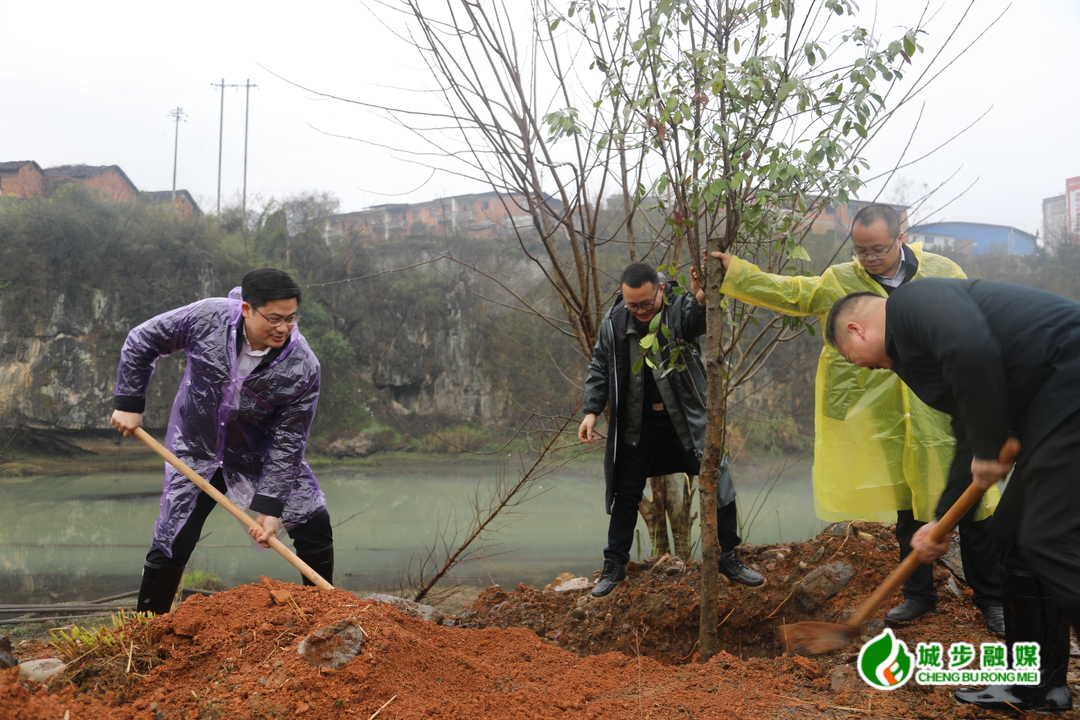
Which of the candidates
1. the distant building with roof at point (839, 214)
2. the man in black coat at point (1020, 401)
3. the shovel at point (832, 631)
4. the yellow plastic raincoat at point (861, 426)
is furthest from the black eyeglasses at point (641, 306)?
the shovel at point (832, 631)

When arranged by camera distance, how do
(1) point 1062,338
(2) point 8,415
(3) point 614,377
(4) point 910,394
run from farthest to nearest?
(2) point 8,415
(3) point 614,377
(4) point 910,394
(1) point 1062,338

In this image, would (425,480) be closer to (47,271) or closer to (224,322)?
(47,271)

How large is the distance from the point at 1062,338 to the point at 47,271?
839 inches

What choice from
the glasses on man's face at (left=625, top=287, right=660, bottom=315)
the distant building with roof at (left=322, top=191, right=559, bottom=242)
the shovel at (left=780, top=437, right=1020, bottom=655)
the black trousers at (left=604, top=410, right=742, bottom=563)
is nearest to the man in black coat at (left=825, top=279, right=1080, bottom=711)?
the shovel at (left=780, top=437, right=1020, bottom=655)

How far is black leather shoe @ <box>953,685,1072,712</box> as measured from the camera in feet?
6.45

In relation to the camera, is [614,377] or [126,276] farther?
[126,276]

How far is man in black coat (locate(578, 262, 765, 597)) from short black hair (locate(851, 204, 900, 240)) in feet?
2.29

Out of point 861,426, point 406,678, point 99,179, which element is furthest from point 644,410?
point 99,179

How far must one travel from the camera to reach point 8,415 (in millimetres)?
16141

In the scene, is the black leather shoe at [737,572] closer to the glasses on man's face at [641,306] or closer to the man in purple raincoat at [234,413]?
the glasses on man's face at [641,306]

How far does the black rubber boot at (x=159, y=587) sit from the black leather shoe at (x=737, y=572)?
7.77ft

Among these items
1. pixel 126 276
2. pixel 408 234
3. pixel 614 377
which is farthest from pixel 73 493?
pixel 614 377

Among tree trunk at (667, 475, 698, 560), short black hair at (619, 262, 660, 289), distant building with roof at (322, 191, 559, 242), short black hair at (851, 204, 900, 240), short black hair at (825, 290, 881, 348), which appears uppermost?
distant building with roof at (322, 191, 559, 242)

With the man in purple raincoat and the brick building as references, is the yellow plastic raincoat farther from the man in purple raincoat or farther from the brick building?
the brick building
